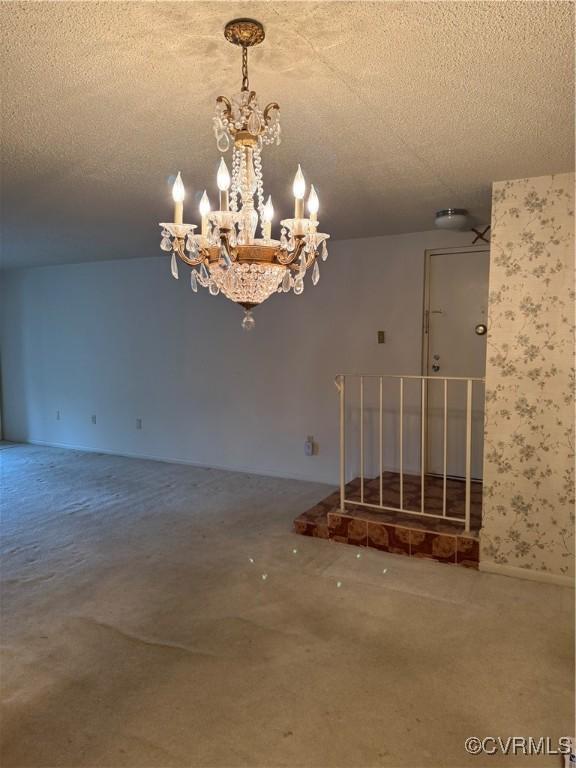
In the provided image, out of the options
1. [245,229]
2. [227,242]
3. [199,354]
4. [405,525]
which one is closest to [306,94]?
[245,229]

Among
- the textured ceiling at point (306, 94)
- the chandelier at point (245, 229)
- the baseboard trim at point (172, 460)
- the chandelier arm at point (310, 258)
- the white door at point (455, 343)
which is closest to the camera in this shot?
the textured ceiling at point (306, 94)

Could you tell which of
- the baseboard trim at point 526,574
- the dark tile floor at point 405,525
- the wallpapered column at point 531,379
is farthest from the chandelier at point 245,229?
the baseboard trim at point 526,574

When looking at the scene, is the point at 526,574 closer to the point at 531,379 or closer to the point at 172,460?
the point at 531,379

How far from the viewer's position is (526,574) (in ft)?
9.45

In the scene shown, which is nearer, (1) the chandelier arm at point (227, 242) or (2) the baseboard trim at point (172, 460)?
(1) the chandelier arm at point (227, 242)

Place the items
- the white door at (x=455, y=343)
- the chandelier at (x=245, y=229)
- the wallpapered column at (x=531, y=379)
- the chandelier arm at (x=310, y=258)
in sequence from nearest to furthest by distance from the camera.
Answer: the chandelier at (x=245, y=229), the chandelier arm at (x=310, y=258), the wallpapered column at (x=531, y=379), the white door at (x=455, y=343)

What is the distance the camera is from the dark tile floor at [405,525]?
307 cm

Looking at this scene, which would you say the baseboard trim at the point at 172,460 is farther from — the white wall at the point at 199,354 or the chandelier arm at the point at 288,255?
the chandelier arm at the point at 288,255

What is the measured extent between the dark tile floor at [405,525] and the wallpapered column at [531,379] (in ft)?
0.70

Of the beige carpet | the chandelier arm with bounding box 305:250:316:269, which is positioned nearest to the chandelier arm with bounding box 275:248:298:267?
the chandelier arm with bounding box 305:250:316:269

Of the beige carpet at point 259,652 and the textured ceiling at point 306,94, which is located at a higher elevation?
the textured ceiling at point 306,94

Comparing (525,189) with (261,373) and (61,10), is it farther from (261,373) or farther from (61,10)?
(261,373)

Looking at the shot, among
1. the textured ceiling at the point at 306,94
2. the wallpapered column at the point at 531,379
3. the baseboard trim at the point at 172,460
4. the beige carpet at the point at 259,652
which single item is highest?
the textured ceiling at the point at 306,94

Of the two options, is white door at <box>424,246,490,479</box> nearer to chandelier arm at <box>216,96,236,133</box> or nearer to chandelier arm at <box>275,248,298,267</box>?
chandelier arm at <box>275,248,298,267</box>
